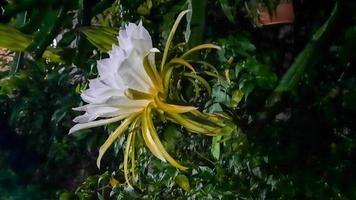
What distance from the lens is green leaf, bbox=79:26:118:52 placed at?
107 cm

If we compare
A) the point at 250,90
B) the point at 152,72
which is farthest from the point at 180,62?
the point at 250,90

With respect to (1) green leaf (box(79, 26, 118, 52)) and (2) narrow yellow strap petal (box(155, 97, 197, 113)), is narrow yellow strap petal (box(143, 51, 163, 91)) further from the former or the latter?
(1) green leaf (box(79, 26, 118, 52))

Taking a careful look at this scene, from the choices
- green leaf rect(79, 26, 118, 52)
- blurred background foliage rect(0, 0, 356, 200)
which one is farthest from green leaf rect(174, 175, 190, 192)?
green leaf rect(79, 26, 118, 52)

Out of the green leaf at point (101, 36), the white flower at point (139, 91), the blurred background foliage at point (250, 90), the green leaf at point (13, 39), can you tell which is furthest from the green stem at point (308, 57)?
the green leaf at point (13, 39)

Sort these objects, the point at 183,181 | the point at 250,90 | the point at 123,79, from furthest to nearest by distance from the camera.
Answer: the point at 183,181, the point at 250,90, the point at 123,79

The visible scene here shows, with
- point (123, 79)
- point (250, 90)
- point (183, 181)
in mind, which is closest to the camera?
point (123, 79)

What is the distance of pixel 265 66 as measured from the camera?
1043 mm

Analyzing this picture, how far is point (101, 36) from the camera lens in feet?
3.55

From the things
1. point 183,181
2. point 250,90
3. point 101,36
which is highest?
point 101,36

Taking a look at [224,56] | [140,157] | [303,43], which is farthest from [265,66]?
[140,157]

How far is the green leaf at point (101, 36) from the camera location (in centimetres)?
107

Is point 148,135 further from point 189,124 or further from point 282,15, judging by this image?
point 282,15

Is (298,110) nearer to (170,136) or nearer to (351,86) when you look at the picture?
(351,86)

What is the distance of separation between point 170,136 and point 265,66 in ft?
0.81
